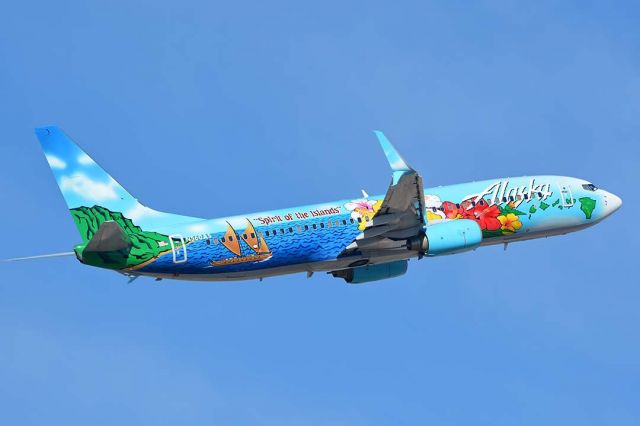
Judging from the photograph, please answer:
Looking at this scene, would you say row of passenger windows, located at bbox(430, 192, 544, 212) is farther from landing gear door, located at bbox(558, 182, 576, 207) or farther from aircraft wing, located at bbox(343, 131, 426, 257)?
aircraft wing, located at bbox(343, 131, 426, 257)

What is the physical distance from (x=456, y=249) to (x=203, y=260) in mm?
12322

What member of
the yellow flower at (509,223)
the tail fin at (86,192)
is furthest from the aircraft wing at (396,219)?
the tail fin at (86,192)

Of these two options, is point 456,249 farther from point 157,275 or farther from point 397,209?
point 157,275

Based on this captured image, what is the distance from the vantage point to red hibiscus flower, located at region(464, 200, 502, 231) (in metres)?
65.8

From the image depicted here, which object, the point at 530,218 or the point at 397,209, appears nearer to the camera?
the point at 397,209

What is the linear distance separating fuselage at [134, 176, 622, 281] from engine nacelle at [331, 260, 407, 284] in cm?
214

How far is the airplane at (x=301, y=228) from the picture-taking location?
196ft

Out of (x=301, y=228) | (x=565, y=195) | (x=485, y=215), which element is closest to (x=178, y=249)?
(x=301, y=228)

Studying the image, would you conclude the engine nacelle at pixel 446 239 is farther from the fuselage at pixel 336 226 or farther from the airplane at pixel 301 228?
the fuselage at pixel 336 226

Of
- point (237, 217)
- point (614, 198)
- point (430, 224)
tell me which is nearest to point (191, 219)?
point (237, 217)

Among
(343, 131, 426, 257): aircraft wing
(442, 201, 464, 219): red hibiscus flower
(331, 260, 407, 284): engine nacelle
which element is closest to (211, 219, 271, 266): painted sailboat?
(343, 131, 426, 257): aircraft wing

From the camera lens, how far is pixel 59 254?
191 ft

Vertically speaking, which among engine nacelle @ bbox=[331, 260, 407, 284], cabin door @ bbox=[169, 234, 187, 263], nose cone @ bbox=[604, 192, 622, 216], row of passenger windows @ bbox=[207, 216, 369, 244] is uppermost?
nose cone @ bbox=[604, 192, 622, 216]

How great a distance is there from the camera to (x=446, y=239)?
6334 centimetres
